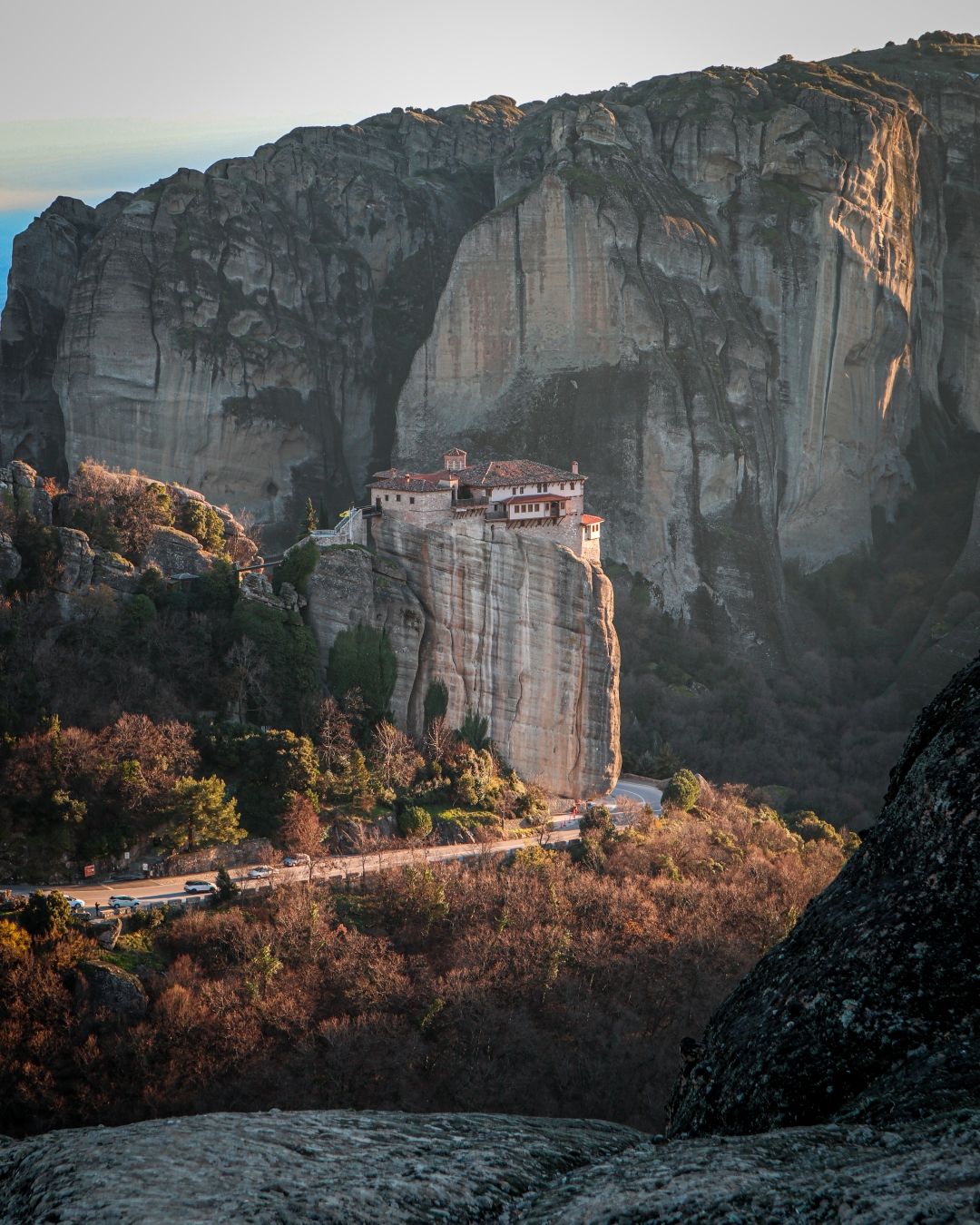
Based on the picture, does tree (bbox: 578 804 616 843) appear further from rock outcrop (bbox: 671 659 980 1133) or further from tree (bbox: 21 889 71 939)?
→ rock outcrop (bbox: 671 659 980 1133)

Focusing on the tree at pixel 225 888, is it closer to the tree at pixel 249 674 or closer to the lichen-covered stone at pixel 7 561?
the tree at pixel 249 674

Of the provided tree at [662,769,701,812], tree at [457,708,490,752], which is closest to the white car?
tree at [457,708,490,752]

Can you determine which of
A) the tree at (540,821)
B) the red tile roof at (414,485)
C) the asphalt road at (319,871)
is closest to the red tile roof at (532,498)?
the red tile roof at (414,485)

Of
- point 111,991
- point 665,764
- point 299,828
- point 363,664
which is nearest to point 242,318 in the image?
point 665,764

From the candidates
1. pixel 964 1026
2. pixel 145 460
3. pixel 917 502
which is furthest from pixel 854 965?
pixel 917 502

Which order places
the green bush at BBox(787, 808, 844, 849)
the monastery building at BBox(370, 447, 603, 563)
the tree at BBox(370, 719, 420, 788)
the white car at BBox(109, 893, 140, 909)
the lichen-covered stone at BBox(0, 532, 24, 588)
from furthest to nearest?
the green bush at BBox(787, 808, 844, 849)
the monastery building at BBox(370, 447, 603, 563)
the tree at BBox(370, 719, 420, 788)
the lichen-covered stone at BBox(0, 532, 24, 588)
the white car at BBox(109, 893, 140, 909)
